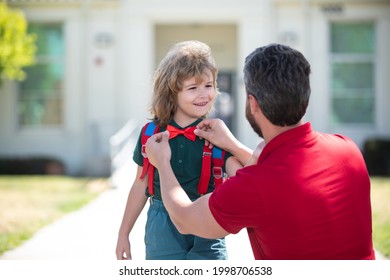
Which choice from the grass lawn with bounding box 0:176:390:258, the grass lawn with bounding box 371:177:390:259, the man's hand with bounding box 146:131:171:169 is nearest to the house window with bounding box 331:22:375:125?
the grass lawn with bounding box 0:176:390:258

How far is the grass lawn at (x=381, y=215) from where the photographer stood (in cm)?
576

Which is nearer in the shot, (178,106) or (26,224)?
(178,106)

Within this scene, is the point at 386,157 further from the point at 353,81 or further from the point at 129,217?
the point at 129,217

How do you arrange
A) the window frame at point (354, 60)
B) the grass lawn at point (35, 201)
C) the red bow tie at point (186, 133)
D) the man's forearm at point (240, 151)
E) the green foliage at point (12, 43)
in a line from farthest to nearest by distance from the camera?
1. the window frame at point (354, 60)
2. the green foliage at point (12, 43)
3. the grass lawn at point (35, 201)
4. the red bow tie at point (186, 133)
5. the man's forearm at point (240, 151)

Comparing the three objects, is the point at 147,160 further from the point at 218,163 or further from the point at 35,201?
the point at 35,201

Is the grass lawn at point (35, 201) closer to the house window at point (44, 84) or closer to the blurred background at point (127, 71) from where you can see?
the blurred background at point (127, 71)

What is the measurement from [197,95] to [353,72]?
492 inches

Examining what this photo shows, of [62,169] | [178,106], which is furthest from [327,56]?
[178,106]

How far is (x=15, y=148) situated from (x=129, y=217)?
1220 cm

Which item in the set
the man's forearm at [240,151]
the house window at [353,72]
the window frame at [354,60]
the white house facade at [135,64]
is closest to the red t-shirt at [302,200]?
the man's forearm at [240,151]

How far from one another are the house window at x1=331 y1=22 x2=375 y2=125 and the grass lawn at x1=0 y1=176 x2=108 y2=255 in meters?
6.30

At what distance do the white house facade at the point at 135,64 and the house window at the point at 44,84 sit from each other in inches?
0.9

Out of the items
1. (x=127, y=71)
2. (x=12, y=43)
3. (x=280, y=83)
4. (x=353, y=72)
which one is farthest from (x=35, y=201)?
(x=353, y=72)

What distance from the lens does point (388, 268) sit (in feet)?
7.02
